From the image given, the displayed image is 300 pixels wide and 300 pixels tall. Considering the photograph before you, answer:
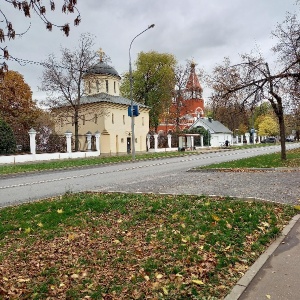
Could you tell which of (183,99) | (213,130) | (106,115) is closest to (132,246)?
(106,115)

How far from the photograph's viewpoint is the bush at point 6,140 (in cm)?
2639

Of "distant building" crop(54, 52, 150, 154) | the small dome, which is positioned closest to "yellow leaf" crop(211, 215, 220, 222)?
"distant building" crop(54, 52, 150, 154)

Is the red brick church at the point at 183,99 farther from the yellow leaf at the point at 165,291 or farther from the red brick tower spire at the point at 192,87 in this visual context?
the yellow leaf at the point at 165,291

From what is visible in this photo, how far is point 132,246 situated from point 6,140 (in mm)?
24073

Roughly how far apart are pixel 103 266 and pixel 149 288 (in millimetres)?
899

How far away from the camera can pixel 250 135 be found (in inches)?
3228

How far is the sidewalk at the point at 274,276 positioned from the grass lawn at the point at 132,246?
0.15 metres

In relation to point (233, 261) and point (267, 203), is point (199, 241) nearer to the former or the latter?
point (233, 261)

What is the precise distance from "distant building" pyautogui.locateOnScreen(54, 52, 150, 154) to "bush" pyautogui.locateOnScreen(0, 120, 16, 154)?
13.0m

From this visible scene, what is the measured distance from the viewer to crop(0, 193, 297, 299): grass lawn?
4012 mm

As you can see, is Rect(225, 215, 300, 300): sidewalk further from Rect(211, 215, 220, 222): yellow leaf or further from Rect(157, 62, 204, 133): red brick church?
Rect(157, 62, 204, 133): red brick church

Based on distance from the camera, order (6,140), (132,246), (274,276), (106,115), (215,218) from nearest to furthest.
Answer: (274,276) < (132,246) < (215,218) < (6,140) < (106,115)

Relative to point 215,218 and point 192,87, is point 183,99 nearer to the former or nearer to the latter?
point 192,87

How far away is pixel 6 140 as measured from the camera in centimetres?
2666
